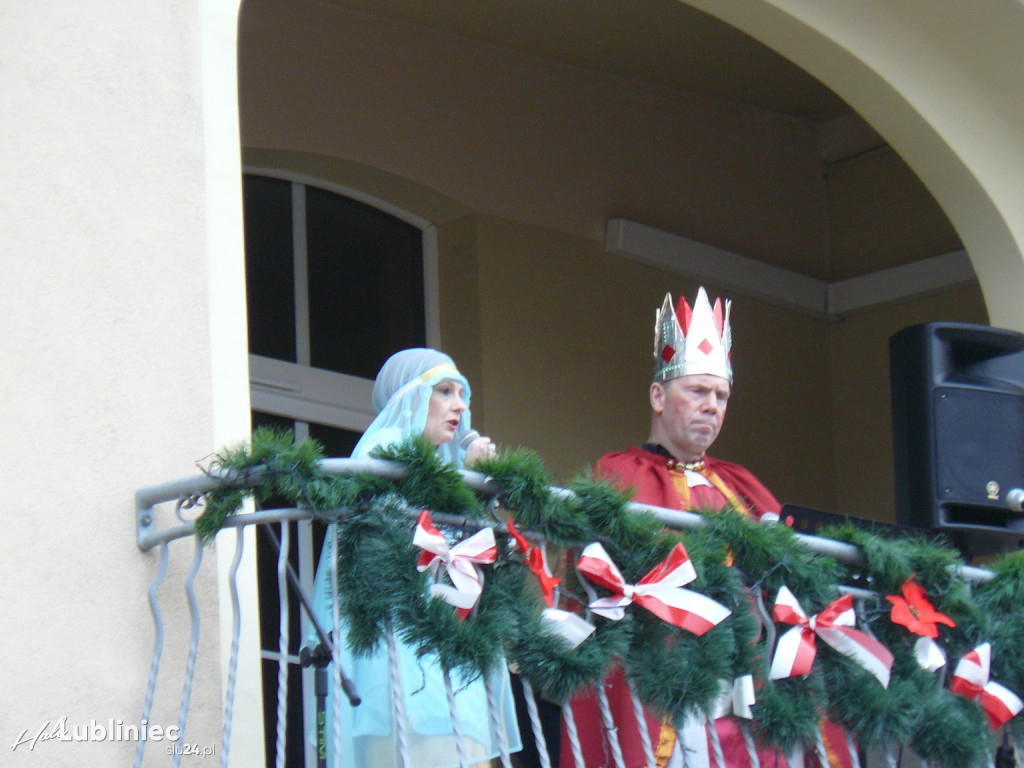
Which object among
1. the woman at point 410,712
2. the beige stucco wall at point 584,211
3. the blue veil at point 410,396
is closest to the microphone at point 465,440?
the blue veil at point 410,396

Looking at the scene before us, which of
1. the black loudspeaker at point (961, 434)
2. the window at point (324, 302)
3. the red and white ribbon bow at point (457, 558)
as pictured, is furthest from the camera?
the window at point (324, 302)

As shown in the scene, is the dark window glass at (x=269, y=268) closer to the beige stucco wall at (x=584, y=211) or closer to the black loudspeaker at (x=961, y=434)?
the beige stucco wall at (x=584, y=211)

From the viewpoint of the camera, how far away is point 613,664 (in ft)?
12.7

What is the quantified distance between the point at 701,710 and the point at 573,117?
4294 mm

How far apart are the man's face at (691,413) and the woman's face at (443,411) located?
2.37 feet

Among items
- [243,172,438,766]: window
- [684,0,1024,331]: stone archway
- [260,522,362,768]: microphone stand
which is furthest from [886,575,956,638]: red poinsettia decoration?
[243,172,438,766]: window

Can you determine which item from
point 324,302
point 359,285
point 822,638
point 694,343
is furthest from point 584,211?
point 822,638

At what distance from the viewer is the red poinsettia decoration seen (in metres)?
4.29

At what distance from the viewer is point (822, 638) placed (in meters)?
4.16

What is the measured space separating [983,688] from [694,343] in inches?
53.5

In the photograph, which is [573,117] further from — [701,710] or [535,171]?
[701,710]

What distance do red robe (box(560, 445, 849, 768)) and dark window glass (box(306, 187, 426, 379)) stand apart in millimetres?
2026

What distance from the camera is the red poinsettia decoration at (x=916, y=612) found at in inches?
169

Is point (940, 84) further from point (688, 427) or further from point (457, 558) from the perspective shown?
point (457, 558)
